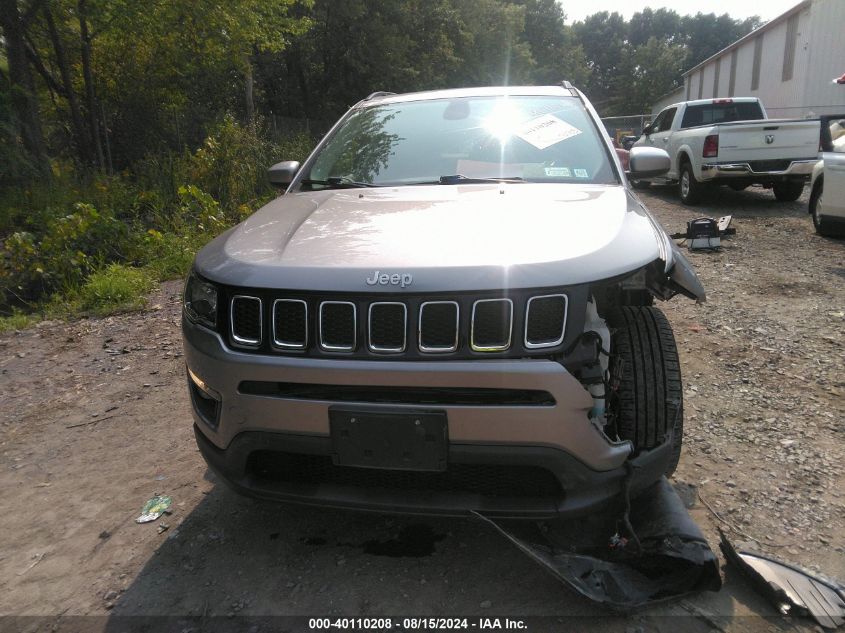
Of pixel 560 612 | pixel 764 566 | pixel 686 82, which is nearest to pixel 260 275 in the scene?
pixel 560 612

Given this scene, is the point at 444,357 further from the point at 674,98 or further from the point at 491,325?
the point at 674,98

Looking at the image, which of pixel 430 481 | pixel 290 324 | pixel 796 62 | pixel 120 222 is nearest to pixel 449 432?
pixel 430 481

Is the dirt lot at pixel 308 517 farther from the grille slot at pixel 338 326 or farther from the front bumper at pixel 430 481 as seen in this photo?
the grille slot at pixel 338 326

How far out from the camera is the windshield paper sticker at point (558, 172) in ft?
9.86

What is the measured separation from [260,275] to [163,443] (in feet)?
5.76

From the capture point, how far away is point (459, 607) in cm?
213

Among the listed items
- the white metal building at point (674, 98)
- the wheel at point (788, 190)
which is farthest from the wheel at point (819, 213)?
the white metal building at point (674, 98)

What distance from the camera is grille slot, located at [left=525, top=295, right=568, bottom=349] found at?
192cm

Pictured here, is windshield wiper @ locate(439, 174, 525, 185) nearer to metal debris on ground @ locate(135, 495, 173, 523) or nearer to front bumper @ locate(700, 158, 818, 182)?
metal debris on ground @ locate(135, 495, 173, 523)

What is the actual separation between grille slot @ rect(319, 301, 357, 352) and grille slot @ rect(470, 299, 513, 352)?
1.26 feet

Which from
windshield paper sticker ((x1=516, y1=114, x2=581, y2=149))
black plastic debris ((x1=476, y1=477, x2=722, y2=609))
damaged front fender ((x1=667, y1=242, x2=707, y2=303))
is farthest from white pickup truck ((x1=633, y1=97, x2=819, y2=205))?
black plastic debris ((x1=476, y1=477, x2=722, y2=609))

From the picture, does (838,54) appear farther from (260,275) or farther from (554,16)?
(554,16)

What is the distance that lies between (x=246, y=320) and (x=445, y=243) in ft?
2.37

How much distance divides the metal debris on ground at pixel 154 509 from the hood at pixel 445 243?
117 cm
